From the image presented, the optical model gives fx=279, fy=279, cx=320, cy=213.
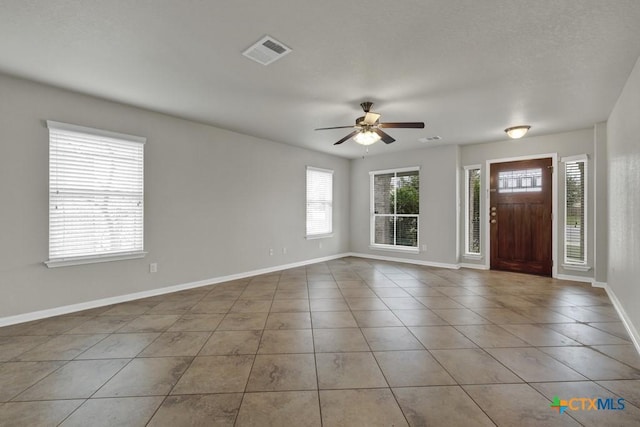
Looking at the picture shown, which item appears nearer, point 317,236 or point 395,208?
point 317,236

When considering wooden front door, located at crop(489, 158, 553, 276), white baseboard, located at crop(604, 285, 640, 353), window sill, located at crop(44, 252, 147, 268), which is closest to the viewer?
→ white baseboard, located at crop(604, 285, 640, 353)

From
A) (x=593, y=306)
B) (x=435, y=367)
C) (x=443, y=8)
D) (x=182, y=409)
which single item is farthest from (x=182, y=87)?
(x=593, y=306)

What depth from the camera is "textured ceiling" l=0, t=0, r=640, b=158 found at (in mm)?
1961

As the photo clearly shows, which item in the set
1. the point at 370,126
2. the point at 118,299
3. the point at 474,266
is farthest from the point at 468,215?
the point at 118,299

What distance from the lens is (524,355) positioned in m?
2.30

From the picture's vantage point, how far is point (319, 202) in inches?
262

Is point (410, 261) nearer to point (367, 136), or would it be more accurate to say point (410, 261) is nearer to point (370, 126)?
point (367, 136)

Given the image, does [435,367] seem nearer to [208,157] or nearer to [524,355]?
[524,355]

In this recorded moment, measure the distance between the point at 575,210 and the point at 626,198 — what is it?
7.30 feet

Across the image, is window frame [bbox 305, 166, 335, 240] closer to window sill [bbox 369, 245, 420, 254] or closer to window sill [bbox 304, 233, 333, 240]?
window sill [bbox 304, 233, 333, 240]

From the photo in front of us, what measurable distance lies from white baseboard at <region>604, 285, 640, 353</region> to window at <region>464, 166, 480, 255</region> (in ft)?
7.01

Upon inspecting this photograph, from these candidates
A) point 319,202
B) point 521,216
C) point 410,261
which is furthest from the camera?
A: point 319,202

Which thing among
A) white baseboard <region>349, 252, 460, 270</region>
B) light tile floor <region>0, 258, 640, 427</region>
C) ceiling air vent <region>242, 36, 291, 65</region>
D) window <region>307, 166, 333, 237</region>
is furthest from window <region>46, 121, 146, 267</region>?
white baseboard <region>349, 252, 460, 270</region>

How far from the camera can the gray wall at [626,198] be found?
2.56 m
